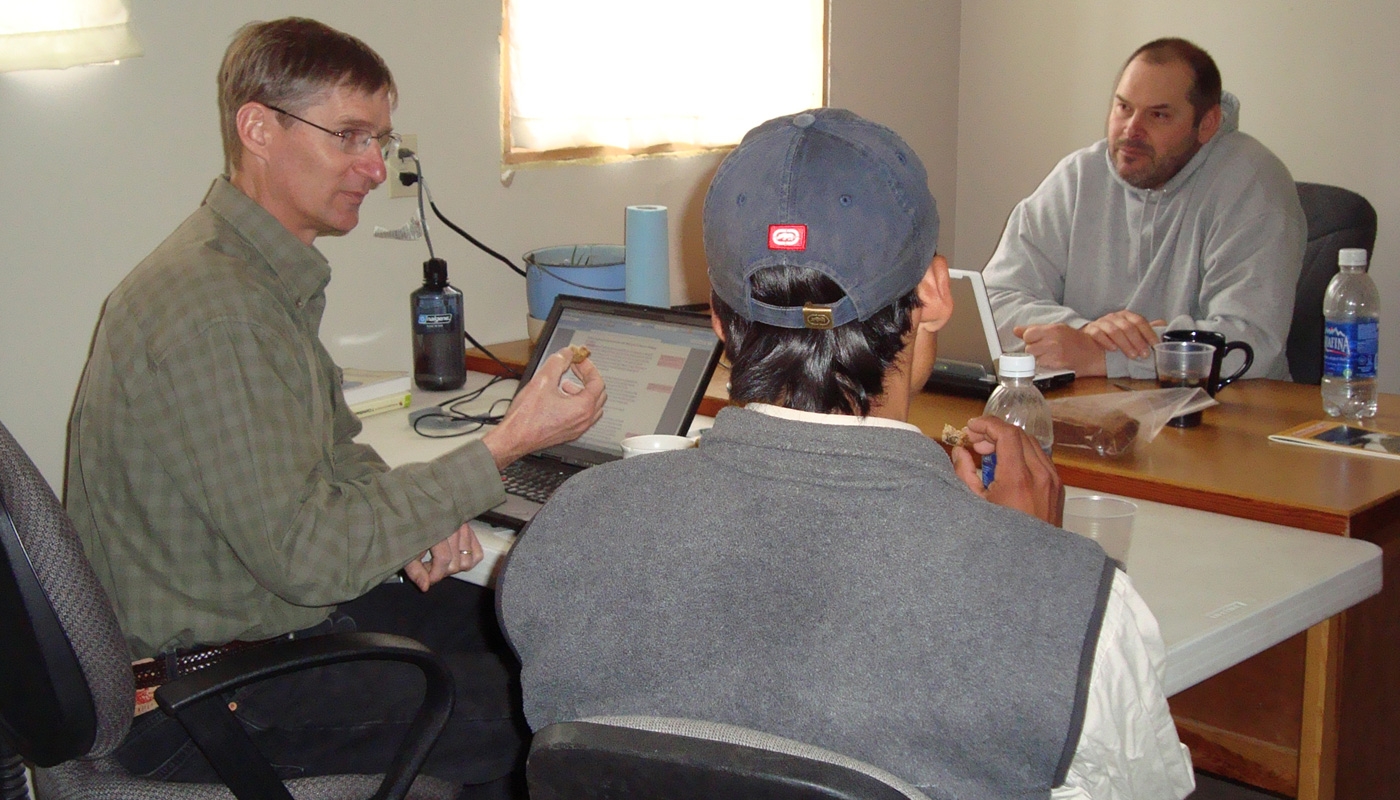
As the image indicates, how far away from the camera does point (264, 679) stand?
1.13 meters

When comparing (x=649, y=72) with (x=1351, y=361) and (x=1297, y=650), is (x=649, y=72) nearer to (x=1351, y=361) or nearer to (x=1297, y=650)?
(x=1351, y=361)

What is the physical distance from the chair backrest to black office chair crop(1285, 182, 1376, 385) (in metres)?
2.28

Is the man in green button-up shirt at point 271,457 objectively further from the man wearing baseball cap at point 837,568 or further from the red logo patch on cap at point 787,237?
the red logo patch on cap at point 787,237

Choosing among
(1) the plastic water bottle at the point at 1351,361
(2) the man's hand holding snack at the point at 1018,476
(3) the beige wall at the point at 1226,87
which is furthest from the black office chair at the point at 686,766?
(3) the beige wall at the point at 1226,87

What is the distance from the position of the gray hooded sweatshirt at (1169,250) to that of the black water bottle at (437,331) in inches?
42.9

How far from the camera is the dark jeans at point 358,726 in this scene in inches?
50.8

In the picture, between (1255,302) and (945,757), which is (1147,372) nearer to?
(1255,302)

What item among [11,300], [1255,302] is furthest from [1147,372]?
[11,300]

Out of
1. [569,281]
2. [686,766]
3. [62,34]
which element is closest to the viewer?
[686,766]

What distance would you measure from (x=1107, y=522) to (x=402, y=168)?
5.30 feet

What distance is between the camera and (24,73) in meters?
1.80

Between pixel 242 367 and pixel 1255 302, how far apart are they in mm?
1899

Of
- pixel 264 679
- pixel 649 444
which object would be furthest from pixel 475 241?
pixel 264 679

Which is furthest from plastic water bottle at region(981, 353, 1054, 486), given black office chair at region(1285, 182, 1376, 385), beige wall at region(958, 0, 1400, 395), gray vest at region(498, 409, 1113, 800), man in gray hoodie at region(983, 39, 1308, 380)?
Answer: beige wall at region(958, 0, 1400, 395)
